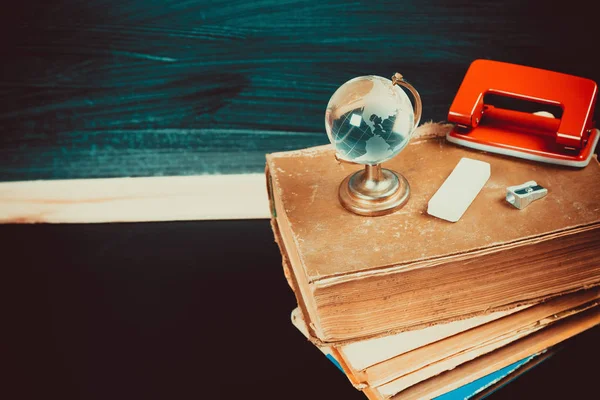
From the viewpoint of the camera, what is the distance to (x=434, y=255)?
748mm

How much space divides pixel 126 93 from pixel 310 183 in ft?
1.54

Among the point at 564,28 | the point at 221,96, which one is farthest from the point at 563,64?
the point at 221,96

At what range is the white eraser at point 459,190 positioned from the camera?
31.8 inches

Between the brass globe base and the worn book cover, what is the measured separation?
11 millimetres

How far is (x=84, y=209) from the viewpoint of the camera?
4.01 ft

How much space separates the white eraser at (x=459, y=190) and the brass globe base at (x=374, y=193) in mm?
46

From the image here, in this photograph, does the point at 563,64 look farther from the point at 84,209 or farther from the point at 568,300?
the point at 84,209

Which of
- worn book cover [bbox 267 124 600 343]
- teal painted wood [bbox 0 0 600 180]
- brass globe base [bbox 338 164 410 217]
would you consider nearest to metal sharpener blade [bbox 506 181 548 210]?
worn book cover [bbox 267 124 600 343]

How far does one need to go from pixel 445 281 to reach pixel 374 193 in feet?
0.50

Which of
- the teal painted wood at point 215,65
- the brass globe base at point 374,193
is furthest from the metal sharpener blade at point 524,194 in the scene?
the teal painted wood at point 215,65

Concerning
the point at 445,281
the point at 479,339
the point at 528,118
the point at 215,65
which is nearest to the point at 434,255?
the point at 445,281

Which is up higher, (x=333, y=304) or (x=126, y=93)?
(x=126, y=93)

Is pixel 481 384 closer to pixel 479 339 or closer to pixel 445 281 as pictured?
pixel 479 339

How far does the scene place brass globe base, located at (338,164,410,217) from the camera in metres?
0.82
